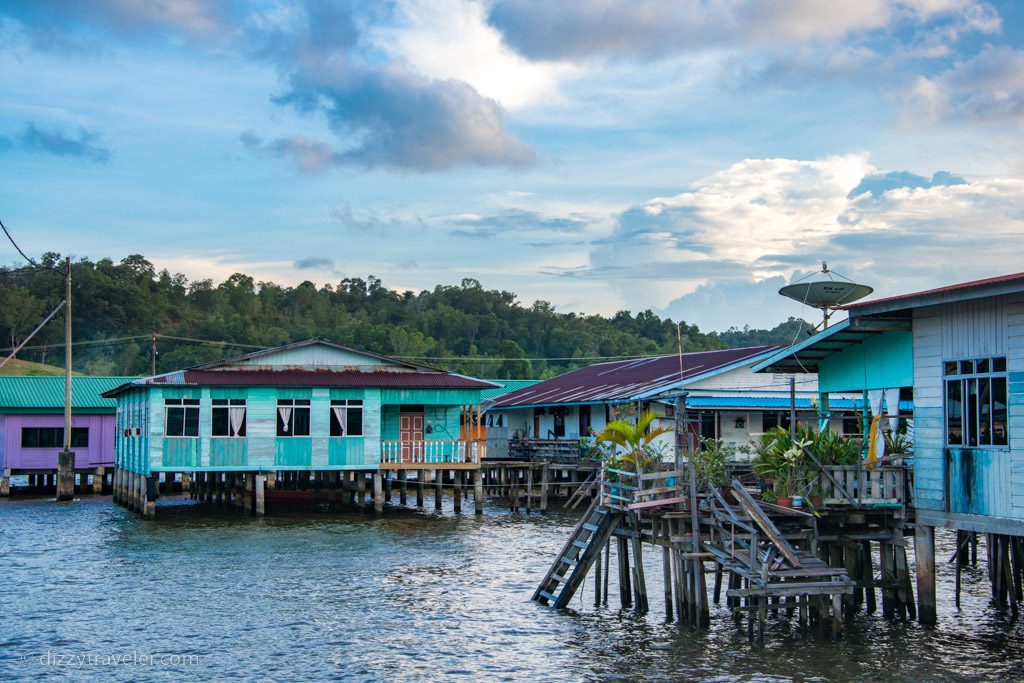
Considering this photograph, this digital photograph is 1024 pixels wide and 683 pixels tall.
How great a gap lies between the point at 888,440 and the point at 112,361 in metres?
90.9

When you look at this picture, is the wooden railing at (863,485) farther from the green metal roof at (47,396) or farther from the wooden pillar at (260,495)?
the green metal roof at (47,396)

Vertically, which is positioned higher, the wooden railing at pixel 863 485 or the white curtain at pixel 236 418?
the white curtain at pixel 236 418

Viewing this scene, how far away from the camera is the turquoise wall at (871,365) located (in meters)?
20.2

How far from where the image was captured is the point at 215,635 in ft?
66.2

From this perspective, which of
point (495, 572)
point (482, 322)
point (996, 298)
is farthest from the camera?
point (482, 322)

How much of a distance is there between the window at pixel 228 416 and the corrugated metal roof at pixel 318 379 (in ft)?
2.51

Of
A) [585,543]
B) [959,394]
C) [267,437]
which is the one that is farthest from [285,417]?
[959,394]

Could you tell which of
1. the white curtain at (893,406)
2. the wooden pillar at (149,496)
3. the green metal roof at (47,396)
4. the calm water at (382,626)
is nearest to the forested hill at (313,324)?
the green metal roof at (47,396)

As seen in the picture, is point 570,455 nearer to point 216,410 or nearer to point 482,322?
point 216,410

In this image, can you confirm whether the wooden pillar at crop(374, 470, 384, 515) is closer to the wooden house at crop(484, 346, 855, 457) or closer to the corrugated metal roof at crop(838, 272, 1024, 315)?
the wooden house at crop(484, 346, 855, 457)

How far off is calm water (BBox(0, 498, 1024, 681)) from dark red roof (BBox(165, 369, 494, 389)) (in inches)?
301

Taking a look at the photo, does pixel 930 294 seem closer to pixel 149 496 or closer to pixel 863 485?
pixel 863 485

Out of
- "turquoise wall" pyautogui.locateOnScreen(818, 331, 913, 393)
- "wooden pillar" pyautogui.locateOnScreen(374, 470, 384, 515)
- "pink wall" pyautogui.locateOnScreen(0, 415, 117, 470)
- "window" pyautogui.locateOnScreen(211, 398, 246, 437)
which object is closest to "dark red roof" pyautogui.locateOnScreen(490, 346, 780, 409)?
"wooden pillar" pyautogui.locateOnScreen(374, 470, 384, 515)

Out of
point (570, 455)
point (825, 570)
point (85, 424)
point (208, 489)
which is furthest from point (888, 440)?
point (85, 424)
